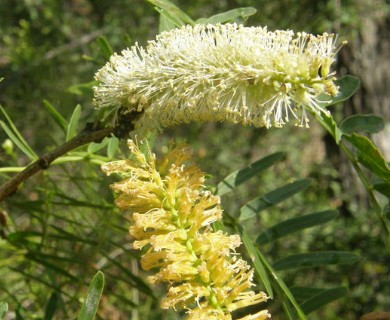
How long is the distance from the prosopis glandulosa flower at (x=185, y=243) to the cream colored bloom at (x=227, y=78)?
9cm

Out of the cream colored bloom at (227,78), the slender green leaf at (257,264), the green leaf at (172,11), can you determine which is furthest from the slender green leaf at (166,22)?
the slender green leaf at (257,264)

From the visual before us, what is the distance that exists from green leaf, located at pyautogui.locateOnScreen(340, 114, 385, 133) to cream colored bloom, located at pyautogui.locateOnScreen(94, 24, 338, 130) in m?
0.21

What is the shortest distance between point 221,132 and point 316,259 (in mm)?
2116

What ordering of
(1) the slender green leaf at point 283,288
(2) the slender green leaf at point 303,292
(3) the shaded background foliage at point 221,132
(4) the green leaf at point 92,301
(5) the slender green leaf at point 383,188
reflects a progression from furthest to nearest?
(3) the shaded background foliage at point 221,132 → (2) the slender green leaf at point 303,292 → (5) the slender green leaf at point 383,188 → (1) the slender green leaf at point 283,288 → (4) the green leaf at point 92,301

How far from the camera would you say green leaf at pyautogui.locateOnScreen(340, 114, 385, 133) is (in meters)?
1.32

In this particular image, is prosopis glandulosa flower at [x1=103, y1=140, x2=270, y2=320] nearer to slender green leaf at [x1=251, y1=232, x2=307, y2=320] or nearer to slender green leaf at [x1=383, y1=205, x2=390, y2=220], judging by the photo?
slender green leaf at [x1=251, y1=232, x2=307, y2=320]

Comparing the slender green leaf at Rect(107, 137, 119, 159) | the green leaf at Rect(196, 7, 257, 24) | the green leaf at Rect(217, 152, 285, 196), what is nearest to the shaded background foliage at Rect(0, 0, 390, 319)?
the slender green leaf at Rect(107, 137, 119, 159)

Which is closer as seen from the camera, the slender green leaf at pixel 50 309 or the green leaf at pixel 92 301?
the green leaf at pixel 92 301

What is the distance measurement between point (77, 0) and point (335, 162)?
1.52m

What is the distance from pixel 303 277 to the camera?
2.58m

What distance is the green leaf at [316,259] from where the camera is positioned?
1.30 meters

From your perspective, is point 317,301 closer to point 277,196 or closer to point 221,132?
point 277,196

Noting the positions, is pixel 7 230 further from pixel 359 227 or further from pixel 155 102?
pixel 359 227

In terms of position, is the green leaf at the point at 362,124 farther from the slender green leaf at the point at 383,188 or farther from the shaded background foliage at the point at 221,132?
the shaded background foliage at the point at 221,132
